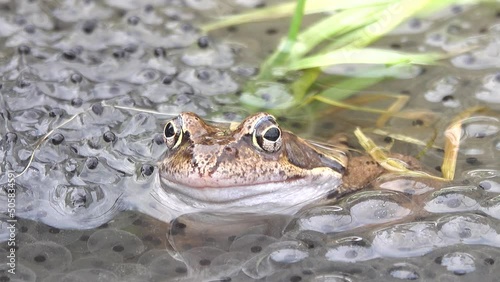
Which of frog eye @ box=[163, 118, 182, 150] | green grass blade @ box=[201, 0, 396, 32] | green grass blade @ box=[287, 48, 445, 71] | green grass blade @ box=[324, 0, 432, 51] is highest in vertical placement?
green grass blade @ box=[201, 0, 396, 32]

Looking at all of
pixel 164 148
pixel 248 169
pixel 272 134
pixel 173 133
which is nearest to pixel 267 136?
pixel 272 134

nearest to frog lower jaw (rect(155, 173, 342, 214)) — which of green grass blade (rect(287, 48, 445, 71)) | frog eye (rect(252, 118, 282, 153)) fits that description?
frog eye (rect(252, 118, 282, 153))

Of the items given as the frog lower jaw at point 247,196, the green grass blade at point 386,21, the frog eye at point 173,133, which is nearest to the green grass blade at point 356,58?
the green grass blade at point 386,21

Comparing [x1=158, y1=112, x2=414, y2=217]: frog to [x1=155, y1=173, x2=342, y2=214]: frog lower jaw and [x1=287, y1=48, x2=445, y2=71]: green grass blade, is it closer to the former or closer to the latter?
[x1=155, y1=173, x2=342, y2=214]: frog lower jaw

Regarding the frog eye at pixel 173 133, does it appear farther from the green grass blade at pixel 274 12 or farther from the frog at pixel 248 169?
the green grass blade at pixel 274 12

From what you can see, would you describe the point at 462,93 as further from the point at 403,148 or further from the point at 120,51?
the point at 120,51

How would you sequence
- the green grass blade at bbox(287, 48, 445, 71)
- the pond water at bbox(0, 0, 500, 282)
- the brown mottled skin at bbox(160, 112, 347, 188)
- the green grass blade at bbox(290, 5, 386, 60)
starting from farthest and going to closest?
1. the green grass blade at bbox(290, 5, 386, 60)
2. the green grass blade at bbox(287, 48, 445, 71)
3. the brown mottled skin at bbox(160, 112, 347, 188)
4. the pond water at bbox(0, 0, 500, 282)

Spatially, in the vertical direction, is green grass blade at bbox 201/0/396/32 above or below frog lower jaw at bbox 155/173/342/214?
above
